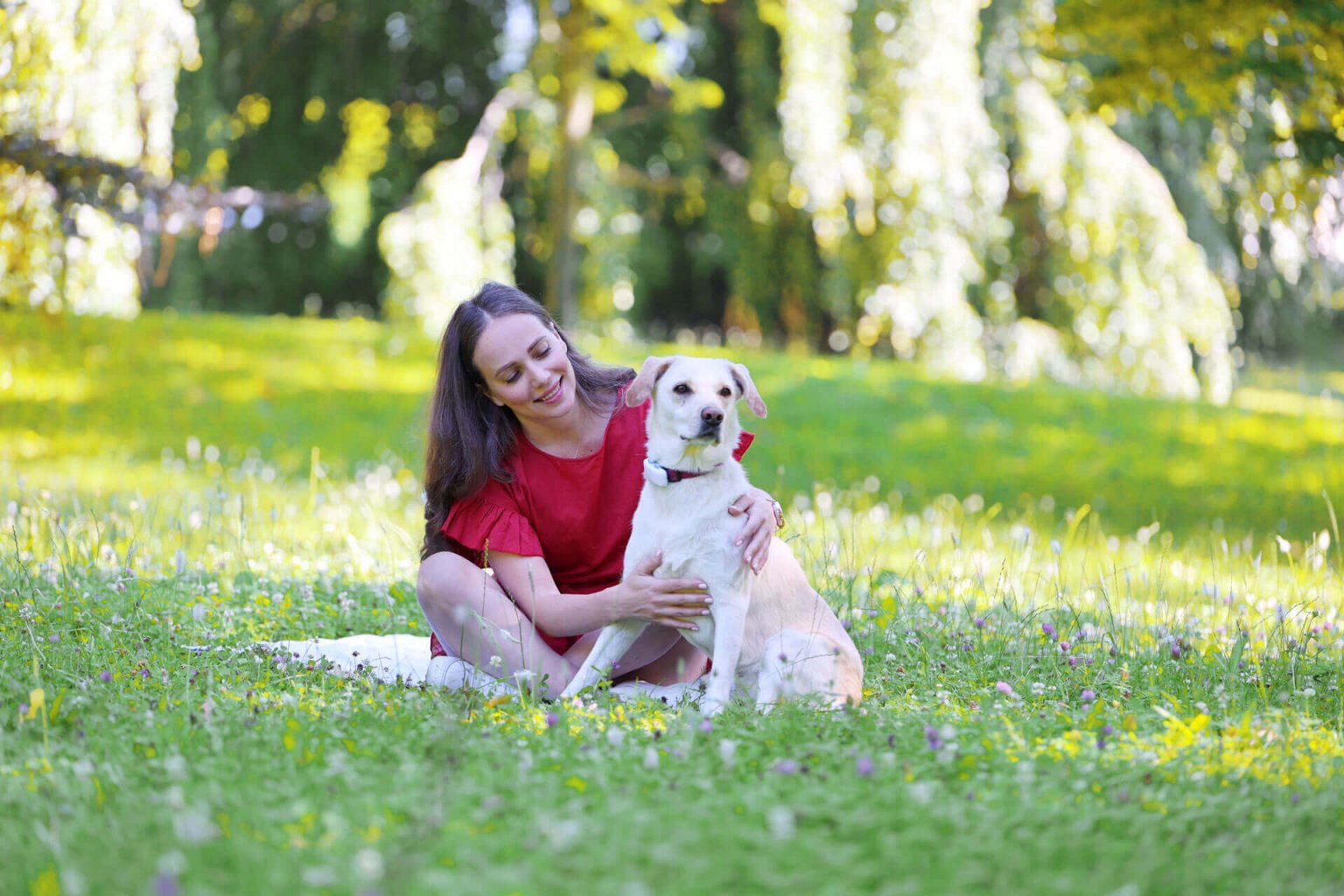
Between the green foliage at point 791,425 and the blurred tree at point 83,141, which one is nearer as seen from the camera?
the blurred tree at point 83,141

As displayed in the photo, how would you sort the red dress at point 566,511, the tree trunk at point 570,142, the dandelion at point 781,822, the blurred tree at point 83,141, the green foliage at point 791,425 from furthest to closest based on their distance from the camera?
1. the tree trunk at point 570,142
2. the green foliage at point 791,425
3. the blurred tree at point 83,141
4. the red dress at point 566,511
5. the dandelion at point 781,822

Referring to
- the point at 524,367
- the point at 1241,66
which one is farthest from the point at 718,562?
the point at 1241,66

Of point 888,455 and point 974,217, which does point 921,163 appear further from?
point 888,455

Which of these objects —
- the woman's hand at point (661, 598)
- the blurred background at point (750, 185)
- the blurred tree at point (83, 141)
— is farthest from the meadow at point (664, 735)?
the blurred background at point (750, 185)

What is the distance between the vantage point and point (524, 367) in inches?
157

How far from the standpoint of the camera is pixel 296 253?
56.7ft

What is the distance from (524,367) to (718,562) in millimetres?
974

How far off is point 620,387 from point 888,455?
619 centimetres

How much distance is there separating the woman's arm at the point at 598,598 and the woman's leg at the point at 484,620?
6 cm

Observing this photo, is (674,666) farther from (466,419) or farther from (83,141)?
(83,141)

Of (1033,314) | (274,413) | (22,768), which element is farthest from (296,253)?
(22,768)

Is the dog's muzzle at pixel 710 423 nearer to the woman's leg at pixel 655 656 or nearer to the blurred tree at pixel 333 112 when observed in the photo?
the woman's leg at pixel 655 656

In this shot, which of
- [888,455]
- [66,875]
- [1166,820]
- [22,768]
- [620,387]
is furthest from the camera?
[888,455]

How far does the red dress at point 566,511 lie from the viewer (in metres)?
4.07
